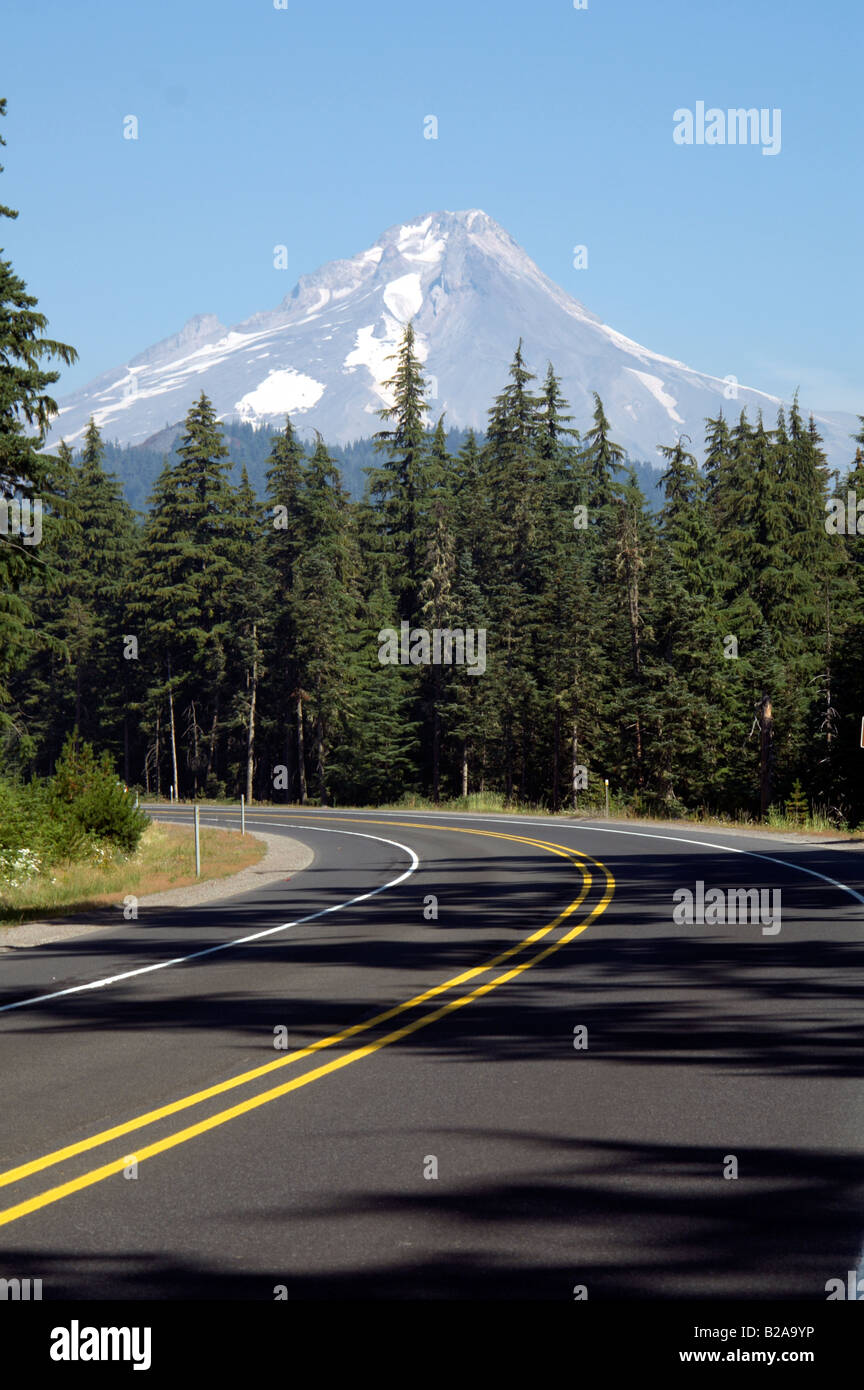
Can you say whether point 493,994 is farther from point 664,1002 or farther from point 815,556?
point 815,556

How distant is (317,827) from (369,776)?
30.2 m

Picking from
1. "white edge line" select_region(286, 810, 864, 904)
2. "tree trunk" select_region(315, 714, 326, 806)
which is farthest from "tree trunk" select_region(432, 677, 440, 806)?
"white edge line" select_region(286, 810, 864, 904)

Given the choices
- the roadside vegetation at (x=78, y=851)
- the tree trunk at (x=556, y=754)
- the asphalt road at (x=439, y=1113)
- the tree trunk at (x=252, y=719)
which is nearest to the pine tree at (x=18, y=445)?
the roadside vegetation at (x=78, y=851)

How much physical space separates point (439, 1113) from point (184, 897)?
15774mm

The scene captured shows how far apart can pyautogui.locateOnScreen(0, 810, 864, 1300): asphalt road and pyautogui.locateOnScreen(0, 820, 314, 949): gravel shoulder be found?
44.7 inches

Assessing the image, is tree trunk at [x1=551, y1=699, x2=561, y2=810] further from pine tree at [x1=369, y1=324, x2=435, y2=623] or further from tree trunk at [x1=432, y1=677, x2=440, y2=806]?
pine tree at [x1=369, y1=324, x2=435, y2=623]

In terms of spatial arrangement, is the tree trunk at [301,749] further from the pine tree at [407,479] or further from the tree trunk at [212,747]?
the pine tree at [407,479]

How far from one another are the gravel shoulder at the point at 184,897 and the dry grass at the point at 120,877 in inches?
13.8

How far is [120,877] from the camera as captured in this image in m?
24.9

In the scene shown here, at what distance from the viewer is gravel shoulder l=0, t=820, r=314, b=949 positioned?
56.7 ft

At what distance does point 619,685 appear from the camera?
225 ft

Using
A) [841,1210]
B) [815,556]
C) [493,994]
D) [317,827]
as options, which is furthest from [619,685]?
[841,1210]

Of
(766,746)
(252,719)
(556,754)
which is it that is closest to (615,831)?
(766,746)

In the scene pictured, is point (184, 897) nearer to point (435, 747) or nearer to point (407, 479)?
point (435, 747)
